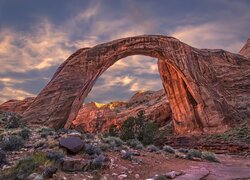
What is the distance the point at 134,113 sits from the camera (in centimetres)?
4681

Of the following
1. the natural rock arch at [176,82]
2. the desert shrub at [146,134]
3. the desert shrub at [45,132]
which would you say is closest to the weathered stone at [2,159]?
the desert shrub at [45,132]

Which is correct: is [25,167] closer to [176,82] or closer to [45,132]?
[45,132]

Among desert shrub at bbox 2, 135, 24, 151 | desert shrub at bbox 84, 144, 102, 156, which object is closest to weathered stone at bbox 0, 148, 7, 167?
desert shrub at bbox 2, 135, 24, 151

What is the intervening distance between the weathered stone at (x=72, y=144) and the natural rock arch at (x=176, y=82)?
13891 millimetres

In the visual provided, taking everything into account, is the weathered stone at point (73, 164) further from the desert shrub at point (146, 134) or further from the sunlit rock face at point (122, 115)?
the sunlit rock face at point (122, 115)

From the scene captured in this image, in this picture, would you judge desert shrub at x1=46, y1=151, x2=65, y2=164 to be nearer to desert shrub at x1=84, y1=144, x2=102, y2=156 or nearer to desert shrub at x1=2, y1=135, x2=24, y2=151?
desert shrub at x1=84, y1=144, x2=102, y2=156

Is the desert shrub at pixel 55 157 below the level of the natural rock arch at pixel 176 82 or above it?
below

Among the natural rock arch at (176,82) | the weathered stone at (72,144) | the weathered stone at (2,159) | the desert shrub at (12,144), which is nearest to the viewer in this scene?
the weathered stone at (2,159)

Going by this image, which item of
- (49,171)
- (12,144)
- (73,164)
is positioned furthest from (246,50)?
(49,171)

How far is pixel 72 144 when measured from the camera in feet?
34.9

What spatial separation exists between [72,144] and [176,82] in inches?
983

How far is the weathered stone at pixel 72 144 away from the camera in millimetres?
10414

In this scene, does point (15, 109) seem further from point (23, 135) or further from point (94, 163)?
point (94, 163)

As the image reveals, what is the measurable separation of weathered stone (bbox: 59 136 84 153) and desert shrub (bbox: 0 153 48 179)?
100cm
